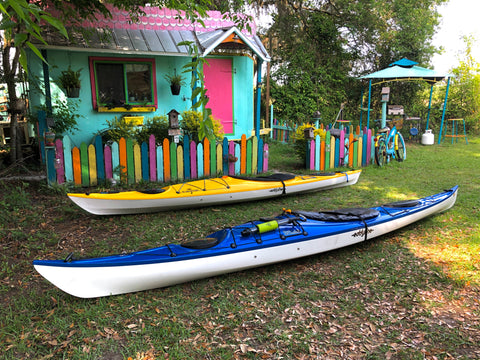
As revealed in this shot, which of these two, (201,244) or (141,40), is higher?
(141,40)

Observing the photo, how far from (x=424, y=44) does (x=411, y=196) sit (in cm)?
1240

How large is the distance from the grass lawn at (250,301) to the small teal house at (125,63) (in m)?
4.16

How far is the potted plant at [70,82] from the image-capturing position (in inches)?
336

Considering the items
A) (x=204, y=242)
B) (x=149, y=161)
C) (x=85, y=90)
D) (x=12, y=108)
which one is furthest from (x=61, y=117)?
(x=204, y=242)

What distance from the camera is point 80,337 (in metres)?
3.01

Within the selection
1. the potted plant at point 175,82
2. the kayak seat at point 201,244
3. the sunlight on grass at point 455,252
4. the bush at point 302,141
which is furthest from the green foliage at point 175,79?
the sunlight on grass at point 455,252

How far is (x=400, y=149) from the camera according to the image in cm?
1057

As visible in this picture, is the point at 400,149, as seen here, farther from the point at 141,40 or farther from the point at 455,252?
the point at 141,40

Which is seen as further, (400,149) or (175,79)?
(400,149)

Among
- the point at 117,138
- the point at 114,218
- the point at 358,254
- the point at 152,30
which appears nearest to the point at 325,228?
the point at 358,254

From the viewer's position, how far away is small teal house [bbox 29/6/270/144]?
8820mm

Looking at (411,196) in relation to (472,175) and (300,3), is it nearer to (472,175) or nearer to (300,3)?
(472,175)

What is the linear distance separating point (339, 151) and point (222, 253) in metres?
6.34

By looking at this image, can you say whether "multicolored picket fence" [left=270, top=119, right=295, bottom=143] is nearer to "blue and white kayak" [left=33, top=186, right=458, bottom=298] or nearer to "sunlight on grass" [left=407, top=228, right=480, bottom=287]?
"sunlight on grass" [left=407, top=228, right=480, bottom=287]
